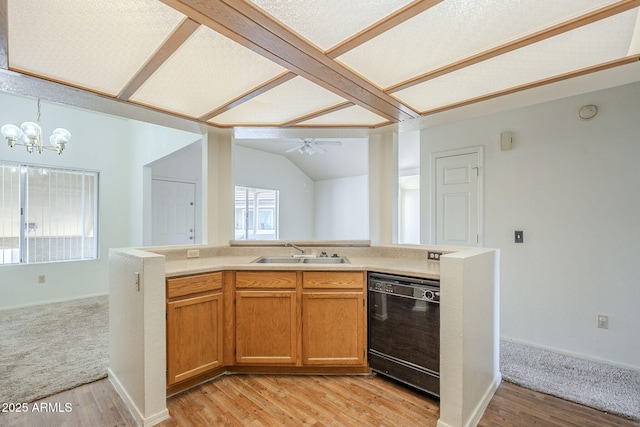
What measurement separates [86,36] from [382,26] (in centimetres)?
138

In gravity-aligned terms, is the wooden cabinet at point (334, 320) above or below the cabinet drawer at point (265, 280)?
below

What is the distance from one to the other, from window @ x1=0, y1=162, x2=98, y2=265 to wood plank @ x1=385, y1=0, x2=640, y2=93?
539 centimetres

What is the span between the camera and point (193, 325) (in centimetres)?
215

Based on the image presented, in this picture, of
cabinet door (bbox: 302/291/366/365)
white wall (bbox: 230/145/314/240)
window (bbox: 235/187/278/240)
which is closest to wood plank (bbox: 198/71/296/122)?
cabinet door (bbox: 302/291/366/365)

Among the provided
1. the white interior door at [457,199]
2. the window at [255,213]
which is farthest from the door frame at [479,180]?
the window at [255,213]

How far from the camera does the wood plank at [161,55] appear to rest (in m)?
1.35

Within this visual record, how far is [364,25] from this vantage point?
1.34 meters

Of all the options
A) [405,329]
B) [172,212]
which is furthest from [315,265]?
[172,212]

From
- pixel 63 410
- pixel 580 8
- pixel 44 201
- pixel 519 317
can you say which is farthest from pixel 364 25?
pixel 44 201

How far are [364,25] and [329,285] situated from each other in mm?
1706

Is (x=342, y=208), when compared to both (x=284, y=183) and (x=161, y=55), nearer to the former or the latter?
(x=284, y=183)

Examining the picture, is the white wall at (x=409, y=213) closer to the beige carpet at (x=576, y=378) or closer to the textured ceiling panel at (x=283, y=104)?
the beige carpet at (x=576, y=378)

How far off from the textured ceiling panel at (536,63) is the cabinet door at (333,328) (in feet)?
5.12

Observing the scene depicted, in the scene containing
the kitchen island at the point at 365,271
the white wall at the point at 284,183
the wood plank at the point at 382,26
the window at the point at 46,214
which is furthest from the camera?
the white wall at the point at 284,183
